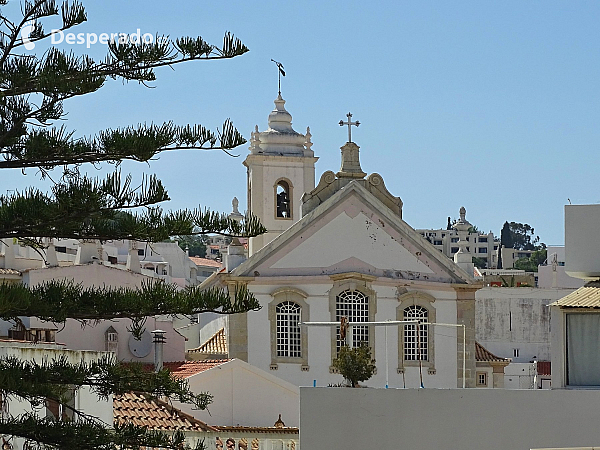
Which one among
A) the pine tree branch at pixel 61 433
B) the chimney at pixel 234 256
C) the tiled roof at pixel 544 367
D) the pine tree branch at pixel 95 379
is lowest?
the pine tree branch at pixel 61 433

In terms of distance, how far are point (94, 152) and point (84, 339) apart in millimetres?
21384

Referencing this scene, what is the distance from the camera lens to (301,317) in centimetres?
3844

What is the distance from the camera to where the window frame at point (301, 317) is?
38.1m

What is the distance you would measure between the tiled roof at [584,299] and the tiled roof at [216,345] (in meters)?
20.8

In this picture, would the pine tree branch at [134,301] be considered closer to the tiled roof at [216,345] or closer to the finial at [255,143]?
the tiled roof at [216,345]

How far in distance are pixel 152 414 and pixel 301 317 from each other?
14.0 m

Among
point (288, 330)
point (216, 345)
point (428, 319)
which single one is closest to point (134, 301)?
point (288, 330)

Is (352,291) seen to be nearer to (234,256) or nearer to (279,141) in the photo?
(234,256)

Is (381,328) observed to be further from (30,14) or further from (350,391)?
(30,14)

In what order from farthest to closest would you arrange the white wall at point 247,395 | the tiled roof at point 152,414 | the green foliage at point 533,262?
the green foliage at point 533,262
the white wall at point 247,395
the tiled roof at point 152,414

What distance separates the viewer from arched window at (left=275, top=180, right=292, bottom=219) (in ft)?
155

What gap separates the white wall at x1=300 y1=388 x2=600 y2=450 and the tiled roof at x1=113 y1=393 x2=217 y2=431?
259 inches

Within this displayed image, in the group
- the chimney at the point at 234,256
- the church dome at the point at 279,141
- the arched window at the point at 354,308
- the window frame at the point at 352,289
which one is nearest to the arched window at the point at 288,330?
the window frame at the point at 352,289

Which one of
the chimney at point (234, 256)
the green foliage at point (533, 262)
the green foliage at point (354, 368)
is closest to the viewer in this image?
the green foliage at point (354, 368)
